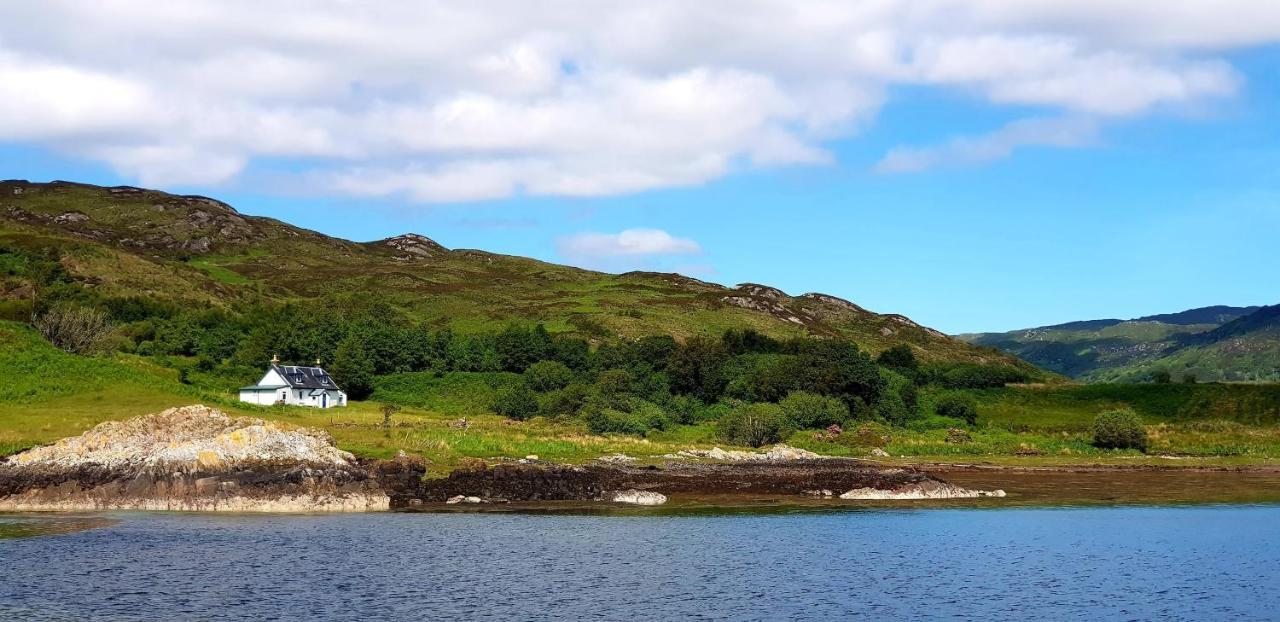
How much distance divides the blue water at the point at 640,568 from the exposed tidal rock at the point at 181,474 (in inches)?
128

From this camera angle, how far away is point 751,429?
89.9 meters

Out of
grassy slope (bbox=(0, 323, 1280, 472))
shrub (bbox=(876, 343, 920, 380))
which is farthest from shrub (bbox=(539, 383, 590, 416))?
shrub (bbox=(876, 343, 920, 380))

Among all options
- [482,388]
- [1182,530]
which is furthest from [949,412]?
[1182,530]

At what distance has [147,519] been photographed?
5044cm

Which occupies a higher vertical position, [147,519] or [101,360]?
[101,360]

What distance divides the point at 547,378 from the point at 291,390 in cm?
2855

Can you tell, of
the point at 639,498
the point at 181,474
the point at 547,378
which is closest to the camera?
the point at 181,474

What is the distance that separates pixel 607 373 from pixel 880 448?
124ft

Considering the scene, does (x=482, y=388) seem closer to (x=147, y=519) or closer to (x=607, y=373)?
(x=607, y=373)

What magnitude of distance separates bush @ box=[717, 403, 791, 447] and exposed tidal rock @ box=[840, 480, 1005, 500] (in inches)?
906

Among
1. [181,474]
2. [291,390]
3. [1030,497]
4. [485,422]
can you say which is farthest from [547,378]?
[181,474]

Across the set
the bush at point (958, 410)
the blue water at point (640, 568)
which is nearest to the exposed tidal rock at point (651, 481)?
the blue water at point (640, 568)

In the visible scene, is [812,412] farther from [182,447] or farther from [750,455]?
[182,447]

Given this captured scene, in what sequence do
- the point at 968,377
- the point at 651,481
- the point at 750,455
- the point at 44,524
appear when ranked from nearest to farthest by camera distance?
the point at 44,524, the point at 651,481, the point at 750,455, the point at 968,377
